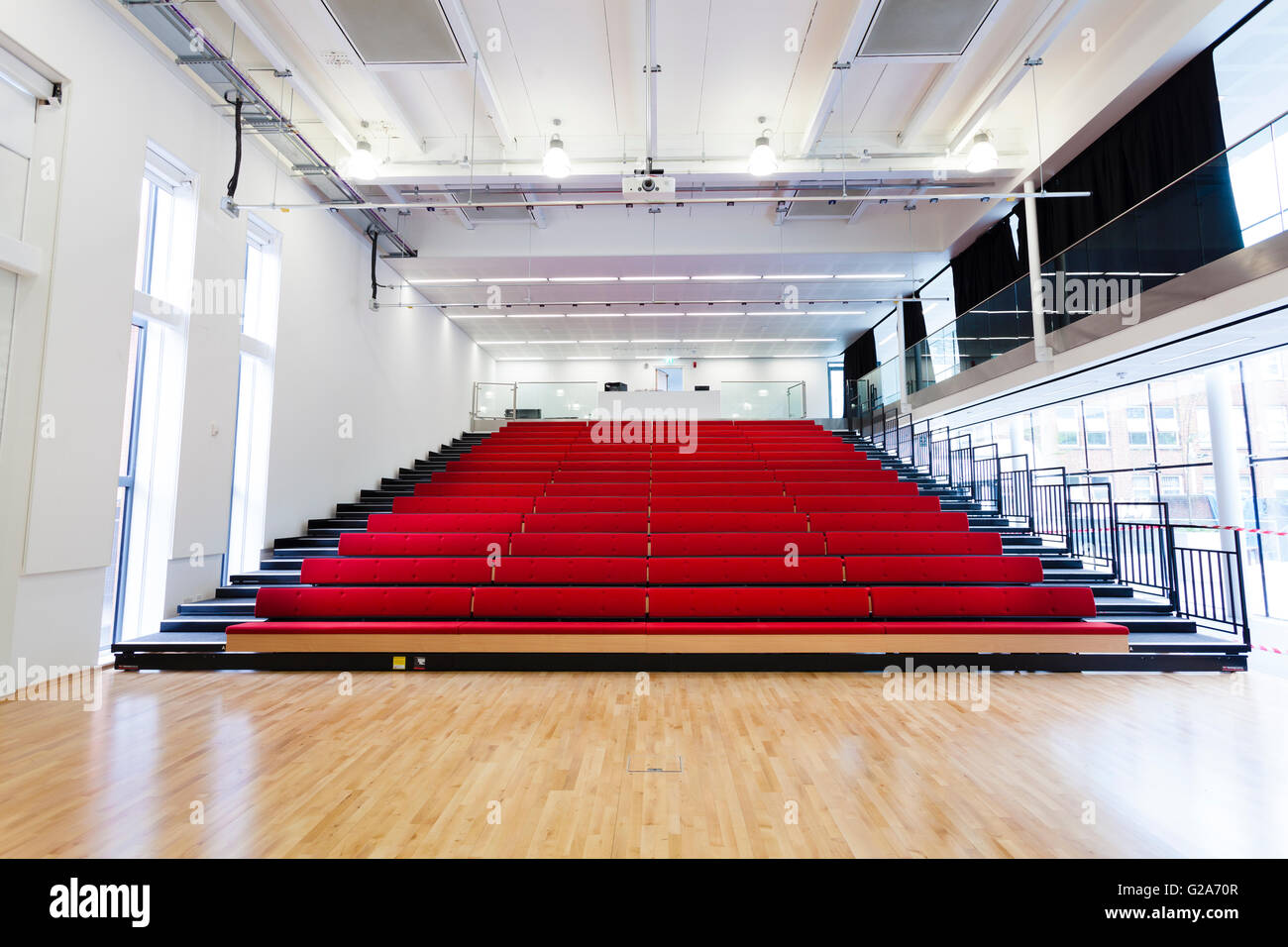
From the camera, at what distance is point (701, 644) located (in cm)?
438

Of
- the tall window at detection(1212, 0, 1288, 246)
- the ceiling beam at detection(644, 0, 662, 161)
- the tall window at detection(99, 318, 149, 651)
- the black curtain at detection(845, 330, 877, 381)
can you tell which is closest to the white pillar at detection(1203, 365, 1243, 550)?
the tall window at detection(1212, 0, 1288, 246)

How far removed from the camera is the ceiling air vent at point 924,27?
4.30m

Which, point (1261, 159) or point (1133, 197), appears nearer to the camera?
point (1261, 159)

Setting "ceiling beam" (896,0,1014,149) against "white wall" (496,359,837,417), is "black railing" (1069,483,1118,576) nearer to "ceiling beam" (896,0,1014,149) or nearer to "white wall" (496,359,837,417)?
"ceiling beam" (896,0,1014,149)

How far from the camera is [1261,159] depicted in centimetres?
405

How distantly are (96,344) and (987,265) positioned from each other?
928cm

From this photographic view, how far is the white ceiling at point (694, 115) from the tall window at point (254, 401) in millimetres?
662

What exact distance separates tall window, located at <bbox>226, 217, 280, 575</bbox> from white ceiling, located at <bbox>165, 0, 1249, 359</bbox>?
0.66m

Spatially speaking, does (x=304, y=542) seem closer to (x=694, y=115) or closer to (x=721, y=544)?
(x=721, y=544)

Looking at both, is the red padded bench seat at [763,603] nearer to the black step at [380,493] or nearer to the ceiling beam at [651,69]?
the ceiling beam at [651,69]

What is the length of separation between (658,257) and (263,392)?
515cm

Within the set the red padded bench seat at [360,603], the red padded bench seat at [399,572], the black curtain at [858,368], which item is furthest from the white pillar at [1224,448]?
the red padded bench seat at [360,603]

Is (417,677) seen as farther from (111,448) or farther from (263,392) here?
(263,392)
